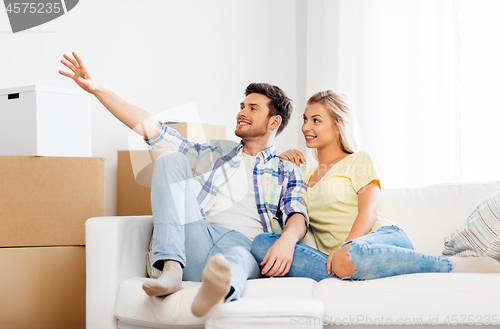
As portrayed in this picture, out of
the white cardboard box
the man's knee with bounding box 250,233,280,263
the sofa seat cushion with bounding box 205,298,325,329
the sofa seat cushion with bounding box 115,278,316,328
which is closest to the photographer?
the sofa seat cushion with bounding box 205,298,325,329

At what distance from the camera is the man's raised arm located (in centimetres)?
149

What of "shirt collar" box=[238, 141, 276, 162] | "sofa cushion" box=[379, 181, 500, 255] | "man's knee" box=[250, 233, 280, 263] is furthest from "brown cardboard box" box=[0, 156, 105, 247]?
"sofa cushion" box=[379, 181, 500, 255]

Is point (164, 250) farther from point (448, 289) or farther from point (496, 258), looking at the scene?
point (496, 258)

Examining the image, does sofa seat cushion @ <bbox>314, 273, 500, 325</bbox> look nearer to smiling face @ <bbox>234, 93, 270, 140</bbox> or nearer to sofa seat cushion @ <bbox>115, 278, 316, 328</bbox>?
sofa seat cushion @ <bbox>115, 278, 316, 328</bbox>

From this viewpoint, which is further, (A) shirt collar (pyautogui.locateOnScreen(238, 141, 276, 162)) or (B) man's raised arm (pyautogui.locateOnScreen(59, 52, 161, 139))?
(A) shirt collar (pyautogui.locateOnScreen(238, 141, 276, 162))

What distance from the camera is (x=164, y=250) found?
4.24 ft

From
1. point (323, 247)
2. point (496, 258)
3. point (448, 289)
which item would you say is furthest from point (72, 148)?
point (496, 258)

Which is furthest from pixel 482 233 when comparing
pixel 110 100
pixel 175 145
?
pixel 110 100

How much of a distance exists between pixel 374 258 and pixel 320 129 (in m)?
0.63

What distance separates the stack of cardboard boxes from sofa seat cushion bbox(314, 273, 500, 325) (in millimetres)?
932

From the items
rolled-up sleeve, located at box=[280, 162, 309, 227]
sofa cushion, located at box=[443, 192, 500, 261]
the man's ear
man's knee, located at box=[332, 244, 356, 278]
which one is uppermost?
the man's ear

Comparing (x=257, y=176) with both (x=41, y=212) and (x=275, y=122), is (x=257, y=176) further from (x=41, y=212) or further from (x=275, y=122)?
(x=41, y=212)

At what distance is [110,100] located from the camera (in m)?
1.52

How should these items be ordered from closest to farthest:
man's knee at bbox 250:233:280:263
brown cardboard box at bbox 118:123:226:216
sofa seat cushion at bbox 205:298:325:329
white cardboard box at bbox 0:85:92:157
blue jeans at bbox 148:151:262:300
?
1. sofa seat cushion at bbox 205:298:325:329
2. blue jeans at bbox 148:151:262:300
3. man's knee at bbox 250:233:280:263
4. white cardboard box at bbox 0:85:92:157
5. brown cardboard box at bbox 118:123:226:216
